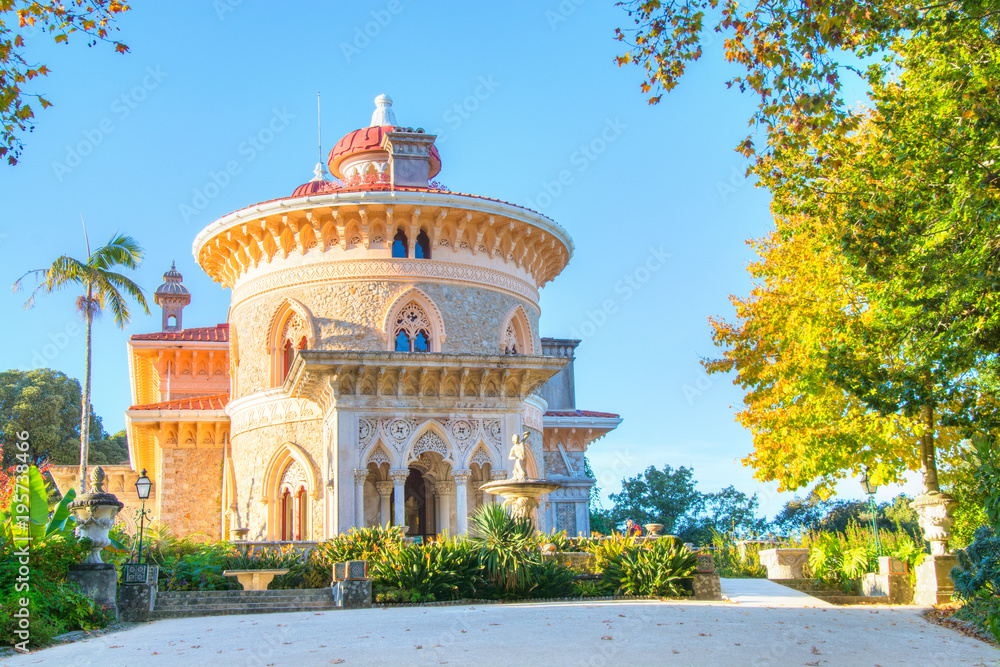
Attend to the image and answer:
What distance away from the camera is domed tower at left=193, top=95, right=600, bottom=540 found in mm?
20109

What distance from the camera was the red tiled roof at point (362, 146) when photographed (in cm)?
2670

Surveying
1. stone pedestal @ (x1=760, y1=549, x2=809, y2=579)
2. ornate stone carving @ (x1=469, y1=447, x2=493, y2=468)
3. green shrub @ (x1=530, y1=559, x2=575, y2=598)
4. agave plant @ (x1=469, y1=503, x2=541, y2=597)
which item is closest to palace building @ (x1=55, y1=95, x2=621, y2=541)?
ornate stone carving @ (x1=469, y1=447, x2=493, y2=468)

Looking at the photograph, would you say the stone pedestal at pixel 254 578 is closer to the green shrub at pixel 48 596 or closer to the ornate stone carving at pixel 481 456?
the green shrub at pixel 48 596

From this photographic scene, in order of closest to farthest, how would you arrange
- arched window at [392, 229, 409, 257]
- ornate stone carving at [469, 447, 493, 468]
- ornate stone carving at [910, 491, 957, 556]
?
ornate stone carving at [910, 491, 957, 556], ornate stone carving at [469, 447, 493, 468], arched window at [392, 229, 409, 257]

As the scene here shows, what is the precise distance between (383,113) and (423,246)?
7162mm

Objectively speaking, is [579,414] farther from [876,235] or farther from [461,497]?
[876,235]

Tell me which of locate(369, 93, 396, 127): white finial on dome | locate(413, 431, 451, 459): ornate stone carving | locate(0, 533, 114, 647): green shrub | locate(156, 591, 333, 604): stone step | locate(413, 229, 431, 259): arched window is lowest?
locate(156, 591, 333, 604): stone step

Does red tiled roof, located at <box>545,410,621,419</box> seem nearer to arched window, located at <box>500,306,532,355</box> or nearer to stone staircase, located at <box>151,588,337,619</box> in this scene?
arched window, located at <box>500,306,532,355</box>

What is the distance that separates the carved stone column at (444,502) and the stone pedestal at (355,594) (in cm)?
799

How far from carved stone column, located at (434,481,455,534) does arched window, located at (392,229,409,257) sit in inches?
228

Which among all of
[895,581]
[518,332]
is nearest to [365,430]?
[518,332]

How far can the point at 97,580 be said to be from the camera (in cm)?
1233

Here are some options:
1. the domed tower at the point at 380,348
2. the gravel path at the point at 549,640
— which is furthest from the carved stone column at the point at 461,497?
the gravel path at the point at 549,640

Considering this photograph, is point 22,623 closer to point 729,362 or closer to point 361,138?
point 729,362
